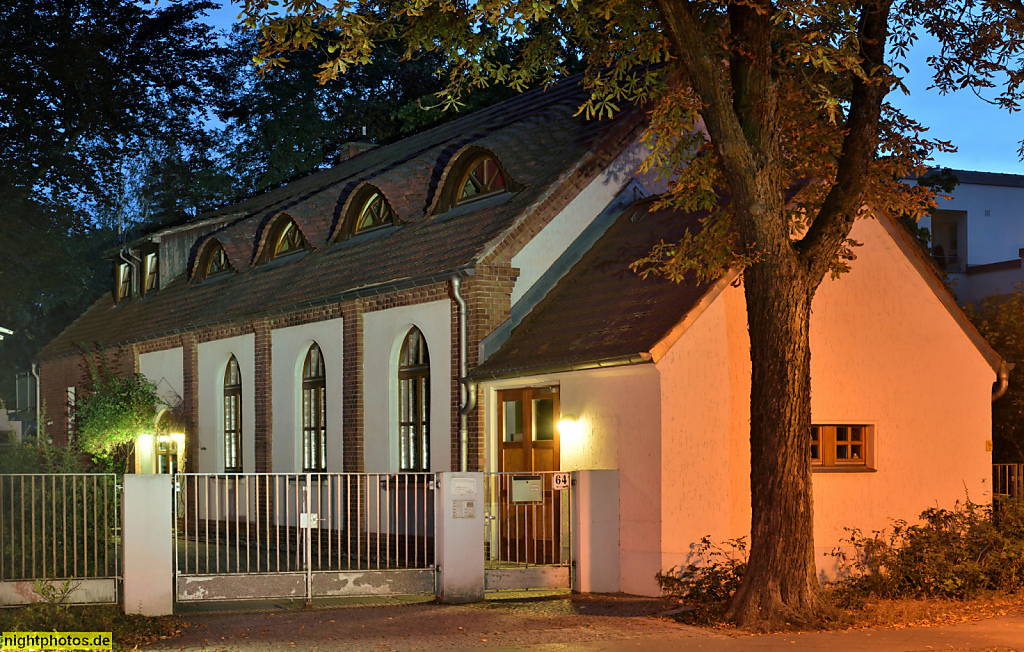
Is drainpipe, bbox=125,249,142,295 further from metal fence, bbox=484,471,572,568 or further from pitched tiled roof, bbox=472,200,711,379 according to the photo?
metal fence, bbox=484,471,572,568

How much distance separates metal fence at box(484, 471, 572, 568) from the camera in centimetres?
1498

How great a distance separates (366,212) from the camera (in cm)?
2256

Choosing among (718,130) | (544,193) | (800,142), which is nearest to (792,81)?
(800,142)

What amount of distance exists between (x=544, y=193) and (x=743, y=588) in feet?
23.7

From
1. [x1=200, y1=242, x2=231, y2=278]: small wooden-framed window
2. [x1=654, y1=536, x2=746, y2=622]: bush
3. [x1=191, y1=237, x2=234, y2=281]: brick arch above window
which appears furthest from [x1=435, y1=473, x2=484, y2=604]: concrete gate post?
[x1=191, y1=237, x2=234, y2=281]: brick arch above window

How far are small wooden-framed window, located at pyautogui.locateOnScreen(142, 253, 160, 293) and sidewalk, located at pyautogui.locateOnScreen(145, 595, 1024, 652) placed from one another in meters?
19.1

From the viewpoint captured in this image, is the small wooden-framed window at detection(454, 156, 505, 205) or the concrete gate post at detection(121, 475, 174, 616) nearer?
the concrete gate post at detection(121, 475, 174, 616)

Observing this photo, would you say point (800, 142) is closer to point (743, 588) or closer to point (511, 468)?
point (743, 588)

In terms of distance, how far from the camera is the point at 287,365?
22359 mm

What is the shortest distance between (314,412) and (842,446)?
9731 millimetres

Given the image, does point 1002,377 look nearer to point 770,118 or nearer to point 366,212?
point 770,118

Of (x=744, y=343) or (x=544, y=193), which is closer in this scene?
(x=744, y=343)

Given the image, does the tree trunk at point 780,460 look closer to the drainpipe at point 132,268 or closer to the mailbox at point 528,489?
the mailbox at point 528,489

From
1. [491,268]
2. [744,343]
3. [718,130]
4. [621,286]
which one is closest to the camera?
[718,130]
